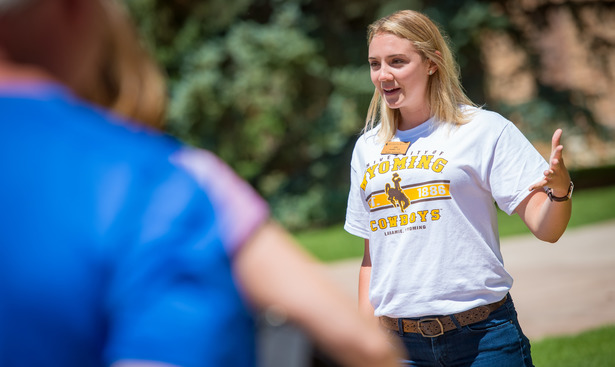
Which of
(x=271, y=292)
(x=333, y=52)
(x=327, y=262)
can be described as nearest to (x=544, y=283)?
(x=327, y=262)

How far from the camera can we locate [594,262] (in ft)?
29.6

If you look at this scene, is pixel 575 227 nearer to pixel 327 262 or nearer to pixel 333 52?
pixel 327 262

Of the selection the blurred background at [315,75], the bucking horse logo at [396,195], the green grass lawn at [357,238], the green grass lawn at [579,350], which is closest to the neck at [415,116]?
the bucking horse logo at [396,195]

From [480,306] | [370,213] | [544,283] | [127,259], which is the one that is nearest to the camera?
[127,259]

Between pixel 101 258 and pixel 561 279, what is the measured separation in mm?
8247

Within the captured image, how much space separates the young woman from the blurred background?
40.8 ft

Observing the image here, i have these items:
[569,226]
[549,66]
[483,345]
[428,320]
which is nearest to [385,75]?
[428,320]

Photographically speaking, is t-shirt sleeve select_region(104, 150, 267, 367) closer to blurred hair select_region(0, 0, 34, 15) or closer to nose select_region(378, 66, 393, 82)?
blurred hair select_region(0, 0, 34, 15)

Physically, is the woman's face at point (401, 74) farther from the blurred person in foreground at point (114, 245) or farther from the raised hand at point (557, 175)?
the blurred person in foreground at point (114, 245)

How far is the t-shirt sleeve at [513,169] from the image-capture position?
9.15 feet

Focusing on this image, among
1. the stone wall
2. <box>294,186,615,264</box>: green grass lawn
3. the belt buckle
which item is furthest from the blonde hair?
the stone wall

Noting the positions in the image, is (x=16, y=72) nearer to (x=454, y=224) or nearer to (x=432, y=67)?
(x=454, y=224)

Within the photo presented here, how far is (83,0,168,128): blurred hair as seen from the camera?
1003mm

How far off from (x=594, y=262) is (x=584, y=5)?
434 inches
